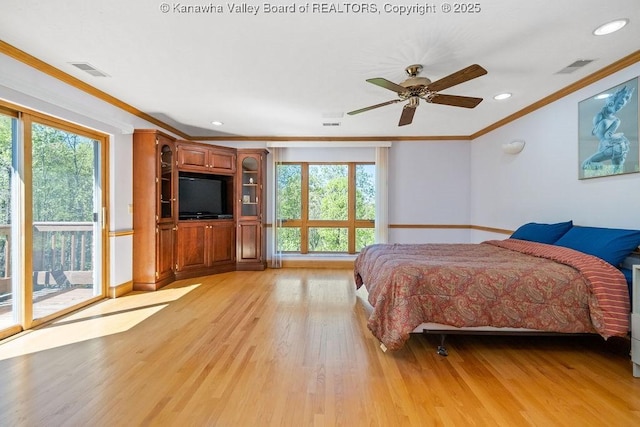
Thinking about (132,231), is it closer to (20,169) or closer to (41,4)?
(20,169)

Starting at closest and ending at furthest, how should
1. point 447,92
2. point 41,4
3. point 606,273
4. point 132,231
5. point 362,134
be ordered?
1. point 41,4
2. point 606,273
3. point 447,92
4. point 132,231
5. point 362,134

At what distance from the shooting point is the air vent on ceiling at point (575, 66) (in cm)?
267

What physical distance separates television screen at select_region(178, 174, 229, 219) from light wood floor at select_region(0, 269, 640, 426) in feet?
6.85

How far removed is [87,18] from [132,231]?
2750 millimetres

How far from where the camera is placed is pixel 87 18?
6.78ft

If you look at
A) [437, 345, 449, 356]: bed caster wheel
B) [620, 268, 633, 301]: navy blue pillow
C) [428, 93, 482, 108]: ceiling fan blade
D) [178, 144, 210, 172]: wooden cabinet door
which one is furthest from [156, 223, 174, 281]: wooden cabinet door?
Result: [620, 268, 633, 301]: navy blue pillow

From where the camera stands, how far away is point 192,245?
189 inches

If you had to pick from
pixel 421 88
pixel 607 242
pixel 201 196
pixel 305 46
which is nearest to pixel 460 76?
pixel 421 88

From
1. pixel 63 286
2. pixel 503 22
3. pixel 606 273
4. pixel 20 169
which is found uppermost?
pixel 503 22

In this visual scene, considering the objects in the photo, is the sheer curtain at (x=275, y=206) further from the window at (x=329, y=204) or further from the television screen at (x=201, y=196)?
the television screen at (x=201, y=196)

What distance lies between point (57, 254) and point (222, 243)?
230cm

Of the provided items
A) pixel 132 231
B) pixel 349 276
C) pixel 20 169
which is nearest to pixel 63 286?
pixel 132 231

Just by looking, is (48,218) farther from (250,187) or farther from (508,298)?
(508,298)

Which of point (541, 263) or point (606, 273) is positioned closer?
point (606, 273)
